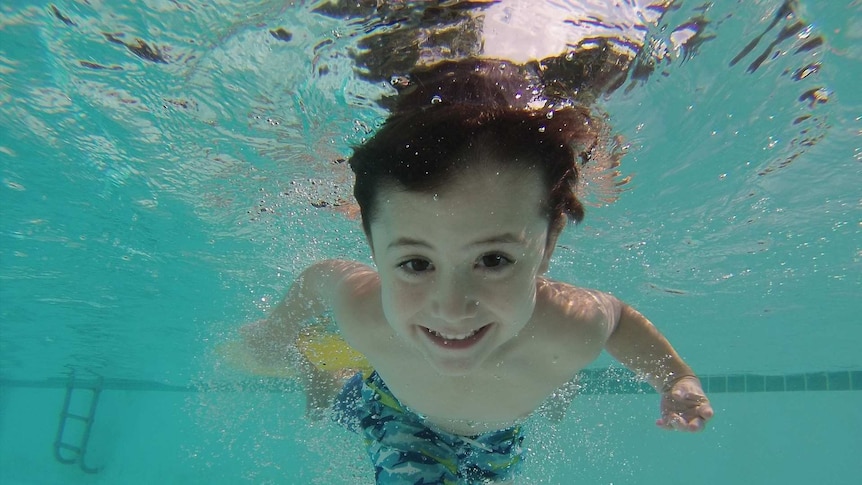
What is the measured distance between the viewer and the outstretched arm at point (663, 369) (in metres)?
3.36

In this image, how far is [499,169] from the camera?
2.90 metres

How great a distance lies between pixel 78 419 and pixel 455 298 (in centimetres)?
2289

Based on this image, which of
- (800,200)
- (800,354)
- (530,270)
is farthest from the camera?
(800,354)

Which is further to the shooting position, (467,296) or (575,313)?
(575,313)

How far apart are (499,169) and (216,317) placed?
16.2m

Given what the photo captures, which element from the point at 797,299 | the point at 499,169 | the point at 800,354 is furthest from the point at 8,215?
the point at 800,354

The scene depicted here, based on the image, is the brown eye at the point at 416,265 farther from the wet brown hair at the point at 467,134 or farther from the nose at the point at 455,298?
the wet brown hair at the point at 467,134

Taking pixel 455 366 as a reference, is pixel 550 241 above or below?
above

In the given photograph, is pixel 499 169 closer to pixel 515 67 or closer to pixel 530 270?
pixel 530 270

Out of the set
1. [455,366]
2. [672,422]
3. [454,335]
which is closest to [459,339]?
[454,335]

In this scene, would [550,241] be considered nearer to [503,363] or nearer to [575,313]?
[575,313]

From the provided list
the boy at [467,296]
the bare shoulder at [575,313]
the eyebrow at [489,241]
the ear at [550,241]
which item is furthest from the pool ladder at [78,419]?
the ear at [550,241]

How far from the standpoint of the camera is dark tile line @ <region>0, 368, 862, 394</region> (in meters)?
21.9

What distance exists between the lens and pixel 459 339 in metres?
3.15
